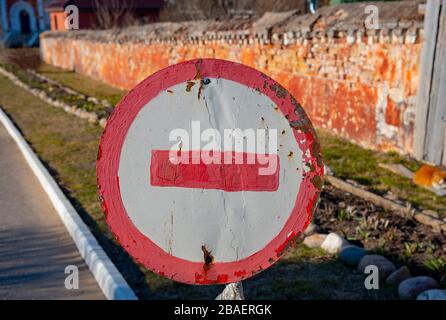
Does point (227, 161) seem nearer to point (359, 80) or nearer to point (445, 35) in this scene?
point (445, 35)

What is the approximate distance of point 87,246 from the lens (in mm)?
4902

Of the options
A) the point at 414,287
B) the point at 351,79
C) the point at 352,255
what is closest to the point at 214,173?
the point at 414,287

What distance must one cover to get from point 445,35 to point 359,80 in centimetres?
189

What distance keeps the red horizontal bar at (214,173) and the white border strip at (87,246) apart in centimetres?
249

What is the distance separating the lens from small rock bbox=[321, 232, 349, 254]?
4.75 m

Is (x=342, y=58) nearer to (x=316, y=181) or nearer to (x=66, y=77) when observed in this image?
(x=316, y=181)

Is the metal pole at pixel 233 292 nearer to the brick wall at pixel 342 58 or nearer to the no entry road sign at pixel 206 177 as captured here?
the no entry road sign at pixel 206 177

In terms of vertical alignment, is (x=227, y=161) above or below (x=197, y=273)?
above

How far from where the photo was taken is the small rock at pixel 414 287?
3883 mm

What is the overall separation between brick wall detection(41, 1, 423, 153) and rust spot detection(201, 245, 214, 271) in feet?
20.8

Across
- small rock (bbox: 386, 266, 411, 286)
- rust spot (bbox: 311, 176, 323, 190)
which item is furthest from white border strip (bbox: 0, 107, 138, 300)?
rust spot (bbox: 311, 176, 323, 190)

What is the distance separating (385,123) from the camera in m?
7.96

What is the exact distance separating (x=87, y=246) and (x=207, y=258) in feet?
11.3

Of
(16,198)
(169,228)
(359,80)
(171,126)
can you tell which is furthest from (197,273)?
(359,80)
